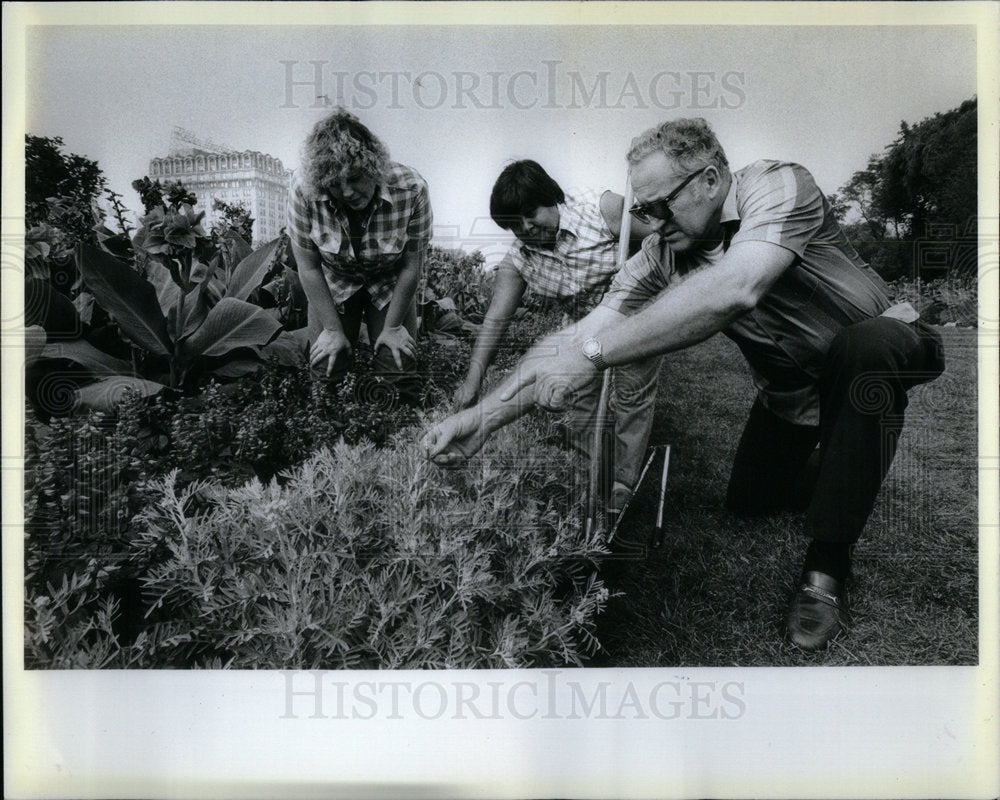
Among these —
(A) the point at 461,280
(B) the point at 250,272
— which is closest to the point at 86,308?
(B) the point at 250,272

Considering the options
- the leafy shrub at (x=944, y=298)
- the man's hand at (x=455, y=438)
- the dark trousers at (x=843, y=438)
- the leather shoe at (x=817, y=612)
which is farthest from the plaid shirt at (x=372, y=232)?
the leather shoe at (x=817, y=612)

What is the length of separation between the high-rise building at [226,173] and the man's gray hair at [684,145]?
53.3 inches

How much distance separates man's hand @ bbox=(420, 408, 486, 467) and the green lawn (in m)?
0.67

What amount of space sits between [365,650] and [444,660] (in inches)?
11.8

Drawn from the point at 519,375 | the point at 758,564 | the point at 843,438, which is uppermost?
the point at 519,375

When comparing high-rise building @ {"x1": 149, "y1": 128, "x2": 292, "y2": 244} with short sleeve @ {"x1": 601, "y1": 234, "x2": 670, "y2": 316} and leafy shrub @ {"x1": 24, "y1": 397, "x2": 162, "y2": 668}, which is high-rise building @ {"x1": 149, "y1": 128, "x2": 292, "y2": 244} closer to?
leafy shrub @ {"x1": 24, "y1": 397, "x2": 162, "y2": 668}

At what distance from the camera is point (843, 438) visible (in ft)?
11.8

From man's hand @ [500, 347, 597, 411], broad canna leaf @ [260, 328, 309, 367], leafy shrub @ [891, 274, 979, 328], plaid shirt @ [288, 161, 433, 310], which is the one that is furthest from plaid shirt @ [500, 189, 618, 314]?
leafy shrub @ [891, 274, 979, 328]

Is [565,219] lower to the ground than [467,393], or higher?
higher

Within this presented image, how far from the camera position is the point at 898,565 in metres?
3.63

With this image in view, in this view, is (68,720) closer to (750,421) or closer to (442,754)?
(442,754)

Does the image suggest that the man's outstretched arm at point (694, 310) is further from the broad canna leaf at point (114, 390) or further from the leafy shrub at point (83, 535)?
the leafy shrub at point (83, 535)

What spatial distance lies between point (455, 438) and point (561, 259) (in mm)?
802

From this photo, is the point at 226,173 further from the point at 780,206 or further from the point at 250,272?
the point at 780,206
